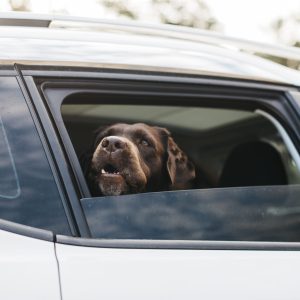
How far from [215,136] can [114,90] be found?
2.79 metres

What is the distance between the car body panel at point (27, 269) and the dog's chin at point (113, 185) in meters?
0.91

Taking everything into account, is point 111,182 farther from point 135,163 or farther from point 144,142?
point 144,142

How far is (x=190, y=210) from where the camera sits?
2041 mm

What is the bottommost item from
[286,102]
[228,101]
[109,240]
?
[109,240]

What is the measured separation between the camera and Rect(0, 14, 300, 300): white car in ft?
5.64

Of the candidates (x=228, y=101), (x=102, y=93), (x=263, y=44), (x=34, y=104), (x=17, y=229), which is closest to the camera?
(x=17, y=229)

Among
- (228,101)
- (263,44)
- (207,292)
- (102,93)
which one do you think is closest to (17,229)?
(207,292)

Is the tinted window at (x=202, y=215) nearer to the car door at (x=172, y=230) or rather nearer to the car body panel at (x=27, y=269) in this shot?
the car door at (x=172, y=230)

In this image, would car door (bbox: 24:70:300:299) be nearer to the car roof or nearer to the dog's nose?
the car roof

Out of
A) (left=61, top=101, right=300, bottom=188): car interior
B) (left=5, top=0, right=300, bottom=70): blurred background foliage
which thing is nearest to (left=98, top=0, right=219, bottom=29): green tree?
(left=5, top=0, right=300, bottom=70): blurred background foliage

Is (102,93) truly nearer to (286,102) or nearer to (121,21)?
(121,21)

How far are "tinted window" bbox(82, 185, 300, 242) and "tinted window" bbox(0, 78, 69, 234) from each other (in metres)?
0.12

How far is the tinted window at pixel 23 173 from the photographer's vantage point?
70.4 inches

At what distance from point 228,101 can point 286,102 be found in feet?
0.76
